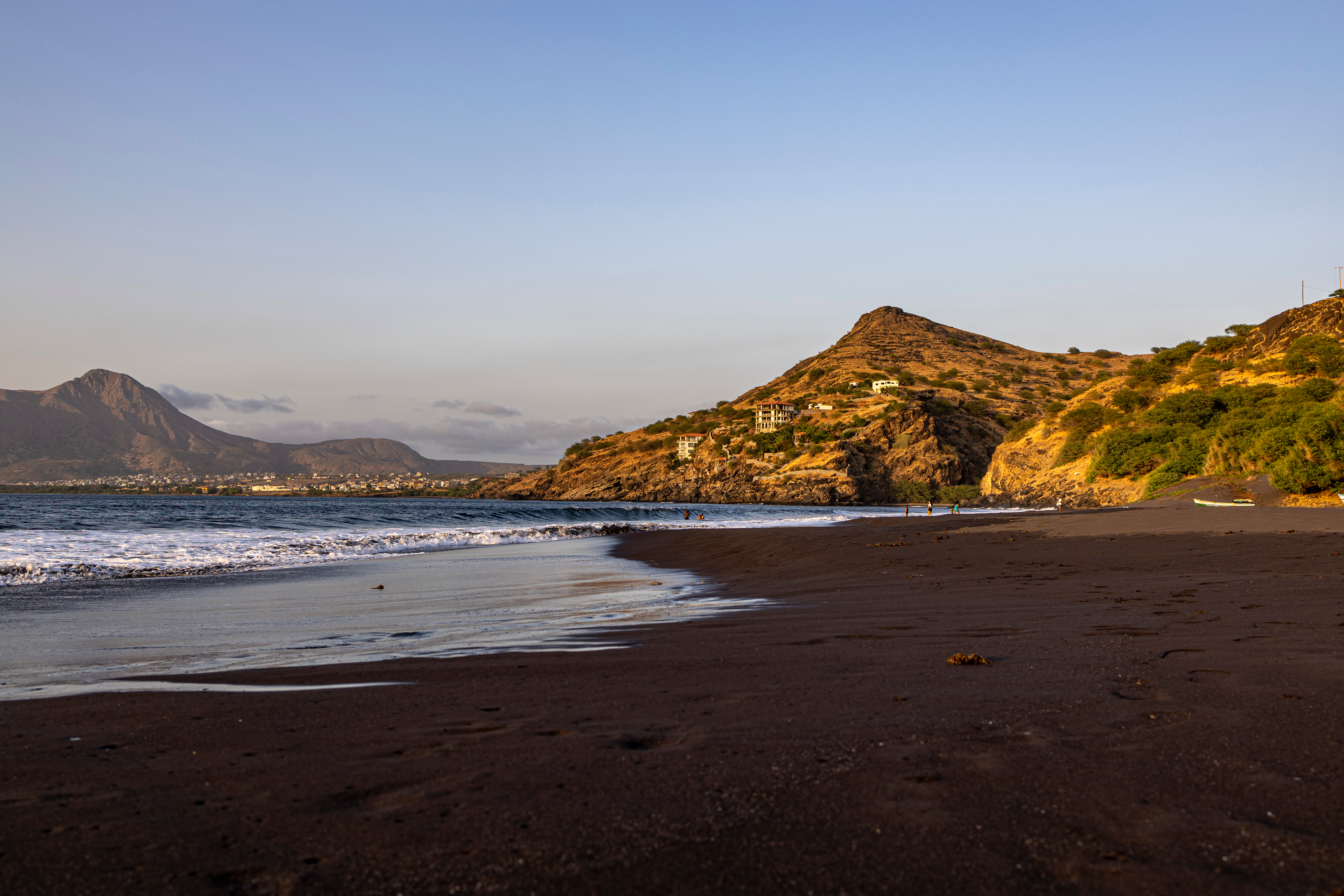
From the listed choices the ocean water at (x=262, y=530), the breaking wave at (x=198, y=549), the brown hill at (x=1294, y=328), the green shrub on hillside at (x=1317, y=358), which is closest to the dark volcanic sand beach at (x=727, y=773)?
the breaking wave at (x=198, y=549)

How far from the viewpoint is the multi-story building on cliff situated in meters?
144

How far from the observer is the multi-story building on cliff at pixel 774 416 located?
144 metres

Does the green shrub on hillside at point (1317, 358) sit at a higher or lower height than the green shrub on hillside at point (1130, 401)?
higher

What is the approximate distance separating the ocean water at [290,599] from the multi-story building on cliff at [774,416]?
11704 centimetres

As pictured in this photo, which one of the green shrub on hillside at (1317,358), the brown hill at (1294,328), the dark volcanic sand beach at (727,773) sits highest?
the brown hill at (1294,328)

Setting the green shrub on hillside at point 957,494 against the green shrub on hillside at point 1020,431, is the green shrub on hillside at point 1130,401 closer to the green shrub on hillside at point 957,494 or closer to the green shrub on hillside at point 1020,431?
the green shrub on hillside at point 1020,431

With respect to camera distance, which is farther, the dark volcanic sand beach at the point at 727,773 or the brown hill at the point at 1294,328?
the brown hill at the point at 1294,328

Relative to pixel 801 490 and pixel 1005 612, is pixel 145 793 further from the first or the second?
pixel 801 490

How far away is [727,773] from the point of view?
2.80 meters

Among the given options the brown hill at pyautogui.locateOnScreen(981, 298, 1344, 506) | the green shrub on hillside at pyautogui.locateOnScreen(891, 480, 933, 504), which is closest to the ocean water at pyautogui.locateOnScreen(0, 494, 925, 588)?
the brown hill at pyautogui.locateOnScreen(981, 298, 1344, 506)

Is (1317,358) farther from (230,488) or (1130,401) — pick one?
(230,488)

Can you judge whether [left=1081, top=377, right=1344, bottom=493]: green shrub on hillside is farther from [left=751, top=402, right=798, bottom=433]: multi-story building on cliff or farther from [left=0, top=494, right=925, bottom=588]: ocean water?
[left=751, top=402, right=798, bottom=433]: multi-story building on cliff

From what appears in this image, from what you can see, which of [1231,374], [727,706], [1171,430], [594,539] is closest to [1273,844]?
[727,706]

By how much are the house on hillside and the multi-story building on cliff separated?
37.7 ft
